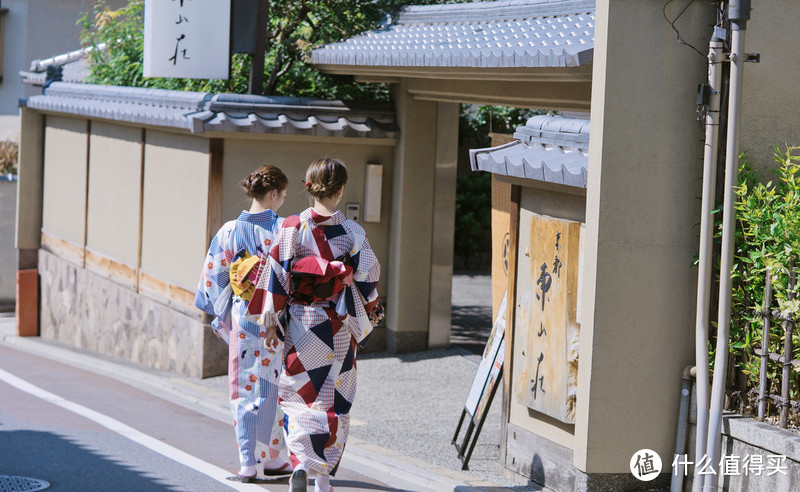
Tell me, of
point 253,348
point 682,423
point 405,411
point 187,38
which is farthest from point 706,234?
point 187,38

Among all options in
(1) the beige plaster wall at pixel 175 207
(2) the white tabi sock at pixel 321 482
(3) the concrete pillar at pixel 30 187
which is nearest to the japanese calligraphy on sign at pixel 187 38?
(1) the beige plaster wall at pixel 175 207

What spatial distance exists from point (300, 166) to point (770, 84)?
21.0 feet

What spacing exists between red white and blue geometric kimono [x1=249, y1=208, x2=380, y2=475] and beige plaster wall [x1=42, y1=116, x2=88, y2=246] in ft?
32.3

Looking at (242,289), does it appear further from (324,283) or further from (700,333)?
(700,333)

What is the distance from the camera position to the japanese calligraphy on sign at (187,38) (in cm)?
1070

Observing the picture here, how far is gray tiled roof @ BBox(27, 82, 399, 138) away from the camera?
10430 millimetres

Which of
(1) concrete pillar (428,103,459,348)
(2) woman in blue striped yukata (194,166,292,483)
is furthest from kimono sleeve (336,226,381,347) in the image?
(1) concrete pillar (428,103,459,348)

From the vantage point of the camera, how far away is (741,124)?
5539 millimetres

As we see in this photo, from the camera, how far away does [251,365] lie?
6.70 m

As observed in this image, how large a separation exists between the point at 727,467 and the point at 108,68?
12.0 meters

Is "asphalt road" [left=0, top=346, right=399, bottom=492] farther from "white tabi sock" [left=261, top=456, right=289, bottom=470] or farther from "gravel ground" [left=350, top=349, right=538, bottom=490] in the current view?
"gravel ground" [left=350, top=349, right=538, bottom=490]

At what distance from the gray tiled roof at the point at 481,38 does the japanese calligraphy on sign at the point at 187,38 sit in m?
1.02

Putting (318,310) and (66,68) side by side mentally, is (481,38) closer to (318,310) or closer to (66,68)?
(318,310)

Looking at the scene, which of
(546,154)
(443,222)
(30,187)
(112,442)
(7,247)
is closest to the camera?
(546,154)
